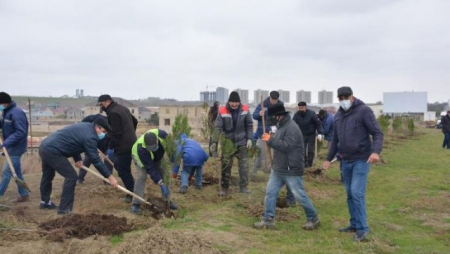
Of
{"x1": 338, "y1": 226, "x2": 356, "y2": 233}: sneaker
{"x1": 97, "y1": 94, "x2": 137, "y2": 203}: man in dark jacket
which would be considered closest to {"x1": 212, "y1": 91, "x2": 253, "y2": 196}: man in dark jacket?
{"x1": 97, "y1": 94, "x2": 137, "y2": 203}: man in dark jacket

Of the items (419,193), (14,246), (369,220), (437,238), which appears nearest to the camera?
(14,246)

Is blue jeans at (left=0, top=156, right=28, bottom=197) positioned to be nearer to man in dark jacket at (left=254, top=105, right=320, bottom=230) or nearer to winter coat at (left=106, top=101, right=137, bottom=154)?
winter coat at (left=106, top=101, right=137, bottom=154)

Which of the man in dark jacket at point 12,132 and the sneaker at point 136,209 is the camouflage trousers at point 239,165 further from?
the man in dark jacket at point 12,132

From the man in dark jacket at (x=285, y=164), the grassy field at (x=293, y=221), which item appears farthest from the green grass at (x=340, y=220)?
the man in dark jacket at (x=285, y=164)

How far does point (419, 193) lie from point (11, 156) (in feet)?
25.4

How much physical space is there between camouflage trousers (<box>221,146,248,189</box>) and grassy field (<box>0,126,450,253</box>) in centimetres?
27

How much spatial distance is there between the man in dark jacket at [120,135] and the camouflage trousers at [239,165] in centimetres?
169

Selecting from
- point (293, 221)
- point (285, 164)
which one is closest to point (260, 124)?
point (293, 221)

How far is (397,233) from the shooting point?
586cm

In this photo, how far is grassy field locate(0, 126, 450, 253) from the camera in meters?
4.95

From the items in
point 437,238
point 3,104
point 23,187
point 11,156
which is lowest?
point 437,238

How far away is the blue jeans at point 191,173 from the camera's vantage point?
806cm

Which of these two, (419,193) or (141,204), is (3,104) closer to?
(141,204)

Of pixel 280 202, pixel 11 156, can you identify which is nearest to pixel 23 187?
pixel 11 156
